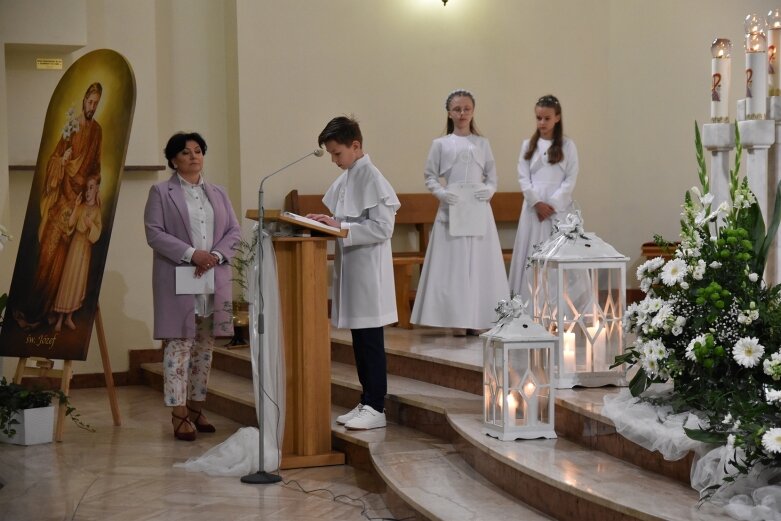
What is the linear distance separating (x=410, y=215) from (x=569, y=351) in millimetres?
3758

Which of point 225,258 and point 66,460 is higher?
point 225,258

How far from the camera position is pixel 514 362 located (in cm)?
443

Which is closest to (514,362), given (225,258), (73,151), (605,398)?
(605,398)

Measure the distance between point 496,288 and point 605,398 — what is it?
102 inches

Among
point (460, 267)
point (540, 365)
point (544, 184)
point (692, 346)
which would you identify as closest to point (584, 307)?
point (540, 365)

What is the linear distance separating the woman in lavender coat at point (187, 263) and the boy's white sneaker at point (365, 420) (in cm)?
96

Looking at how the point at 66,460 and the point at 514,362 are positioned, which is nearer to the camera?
the point at 514,362

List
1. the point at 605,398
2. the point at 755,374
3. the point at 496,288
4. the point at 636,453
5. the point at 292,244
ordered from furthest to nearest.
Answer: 1. the point at 496,288
2. the point at 292,244
3. the point at 605,398
4. the point at 636,453
5. the point at 755,374

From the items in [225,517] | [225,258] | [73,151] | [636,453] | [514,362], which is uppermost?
[73,151]

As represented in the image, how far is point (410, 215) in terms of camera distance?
8438 millimetres

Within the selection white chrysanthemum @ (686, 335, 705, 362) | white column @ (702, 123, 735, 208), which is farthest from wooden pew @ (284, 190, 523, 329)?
white chrysanthemum @ (686, 335, 705, 362)

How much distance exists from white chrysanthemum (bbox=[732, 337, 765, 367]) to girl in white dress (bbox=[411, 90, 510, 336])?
3274 mm

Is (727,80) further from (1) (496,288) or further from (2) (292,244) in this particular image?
(1) (496,288)

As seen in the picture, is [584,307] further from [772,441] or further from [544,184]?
[544,184]
